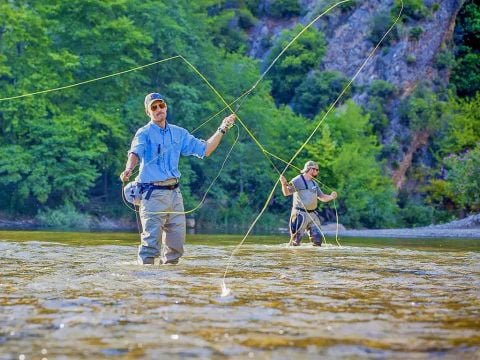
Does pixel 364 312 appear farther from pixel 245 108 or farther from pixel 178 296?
pixel 245 108

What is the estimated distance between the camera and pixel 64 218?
137ft

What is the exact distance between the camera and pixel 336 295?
7.33 metres

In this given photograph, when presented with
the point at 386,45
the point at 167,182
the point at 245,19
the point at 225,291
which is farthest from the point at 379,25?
the point at 225,291

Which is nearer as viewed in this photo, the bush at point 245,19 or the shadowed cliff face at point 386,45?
the shadowed cliff face at point 386,45

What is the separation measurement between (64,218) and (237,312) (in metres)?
36.4

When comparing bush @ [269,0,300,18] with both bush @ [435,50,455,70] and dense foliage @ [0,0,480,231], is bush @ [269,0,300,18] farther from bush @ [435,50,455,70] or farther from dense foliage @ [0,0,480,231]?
dense foliage @ [0,0,480,231]

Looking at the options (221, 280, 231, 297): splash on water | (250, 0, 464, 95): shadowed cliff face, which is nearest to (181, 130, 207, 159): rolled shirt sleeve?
(221, 280, 231, 297): splash on water

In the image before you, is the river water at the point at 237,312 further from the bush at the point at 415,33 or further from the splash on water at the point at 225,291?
the bush at the point at 415,33

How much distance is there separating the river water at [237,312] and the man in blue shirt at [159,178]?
0.50m

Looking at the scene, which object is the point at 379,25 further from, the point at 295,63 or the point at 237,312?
the point at 237,312

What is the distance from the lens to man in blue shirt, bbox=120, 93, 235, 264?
412 inches

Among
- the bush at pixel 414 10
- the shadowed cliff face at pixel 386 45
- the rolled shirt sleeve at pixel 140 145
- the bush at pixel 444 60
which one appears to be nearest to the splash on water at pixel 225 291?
the rolled shirt sleeve at pixel 140 145

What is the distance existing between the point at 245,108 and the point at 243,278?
4015 cm

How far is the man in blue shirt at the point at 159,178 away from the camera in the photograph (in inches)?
412
